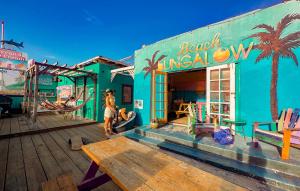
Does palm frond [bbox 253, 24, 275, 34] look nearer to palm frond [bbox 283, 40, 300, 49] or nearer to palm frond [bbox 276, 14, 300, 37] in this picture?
palm frond [bbox 276, 14, 300, 37]

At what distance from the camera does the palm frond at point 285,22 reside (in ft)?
9.82

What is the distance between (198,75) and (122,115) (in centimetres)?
442

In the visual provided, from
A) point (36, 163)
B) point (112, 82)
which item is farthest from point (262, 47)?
point (112, 82)

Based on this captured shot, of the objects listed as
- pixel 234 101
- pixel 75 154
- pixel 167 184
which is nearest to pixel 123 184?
pixel 167 184

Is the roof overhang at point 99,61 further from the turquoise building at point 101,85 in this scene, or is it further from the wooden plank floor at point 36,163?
the wooden plank floor at point 36,163

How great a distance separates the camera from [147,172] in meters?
1.34

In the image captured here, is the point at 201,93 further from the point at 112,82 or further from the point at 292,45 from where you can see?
the point at 112,82

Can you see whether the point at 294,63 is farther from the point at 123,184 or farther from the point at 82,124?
the point at 82,124

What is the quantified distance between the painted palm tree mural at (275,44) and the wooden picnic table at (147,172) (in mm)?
3166

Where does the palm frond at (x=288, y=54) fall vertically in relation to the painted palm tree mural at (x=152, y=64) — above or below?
below

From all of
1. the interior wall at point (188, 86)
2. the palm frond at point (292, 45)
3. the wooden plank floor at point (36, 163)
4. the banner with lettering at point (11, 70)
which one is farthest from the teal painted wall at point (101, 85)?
the banner with lettering at point (11, 70)

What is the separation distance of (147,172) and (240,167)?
2.10 m

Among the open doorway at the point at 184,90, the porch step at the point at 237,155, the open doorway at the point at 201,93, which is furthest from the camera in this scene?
the open doorway at the point at 184,90

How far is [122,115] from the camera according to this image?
6.23 meters
